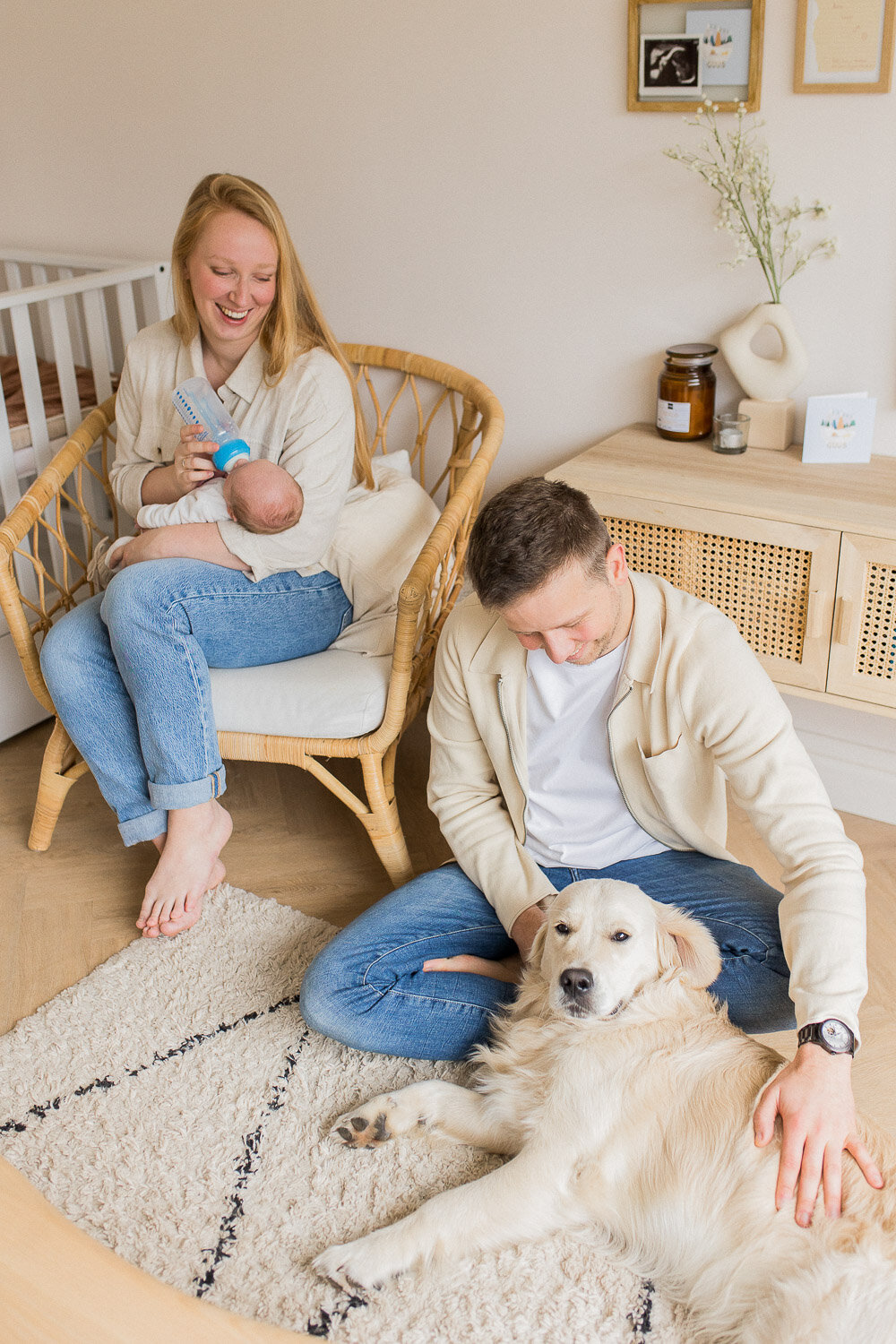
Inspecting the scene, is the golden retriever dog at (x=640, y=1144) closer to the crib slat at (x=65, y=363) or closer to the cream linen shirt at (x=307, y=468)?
the cream linen shirt at (x=307, y=468)

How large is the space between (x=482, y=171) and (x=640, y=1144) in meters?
1.99

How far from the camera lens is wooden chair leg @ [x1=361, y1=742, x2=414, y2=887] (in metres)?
2.07

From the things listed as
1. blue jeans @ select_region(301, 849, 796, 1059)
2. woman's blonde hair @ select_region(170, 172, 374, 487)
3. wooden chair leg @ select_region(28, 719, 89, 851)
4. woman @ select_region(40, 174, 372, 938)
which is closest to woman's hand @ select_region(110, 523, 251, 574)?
woman @ select_region(40, 174, 372, 938)

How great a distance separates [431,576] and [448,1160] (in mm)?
943

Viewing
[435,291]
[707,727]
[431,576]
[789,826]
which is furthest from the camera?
[435,291]

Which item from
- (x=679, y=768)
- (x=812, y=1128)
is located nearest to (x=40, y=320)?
(x=679, y=768)

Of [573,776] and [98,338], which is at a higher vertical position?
[98,338]

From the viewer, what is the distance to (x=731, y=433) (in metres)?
2.21

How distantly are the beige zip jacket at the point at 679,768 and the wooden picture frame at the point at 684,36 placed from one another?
1.06 m

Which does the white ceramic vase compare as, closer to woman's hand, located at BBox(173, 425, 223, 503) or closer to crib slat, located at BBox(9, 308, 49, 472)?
woman's hand, located at BBox(173, 425, 223, 503)

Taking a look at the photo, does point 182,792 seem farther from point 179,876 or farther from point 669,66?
point 669,66

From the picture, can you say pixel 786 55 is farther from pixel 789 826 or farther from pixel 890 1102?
pixel 890 1102

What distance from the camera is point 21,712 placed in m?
2.77

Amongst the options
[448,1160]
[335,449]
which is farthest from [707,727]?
[335,449]
